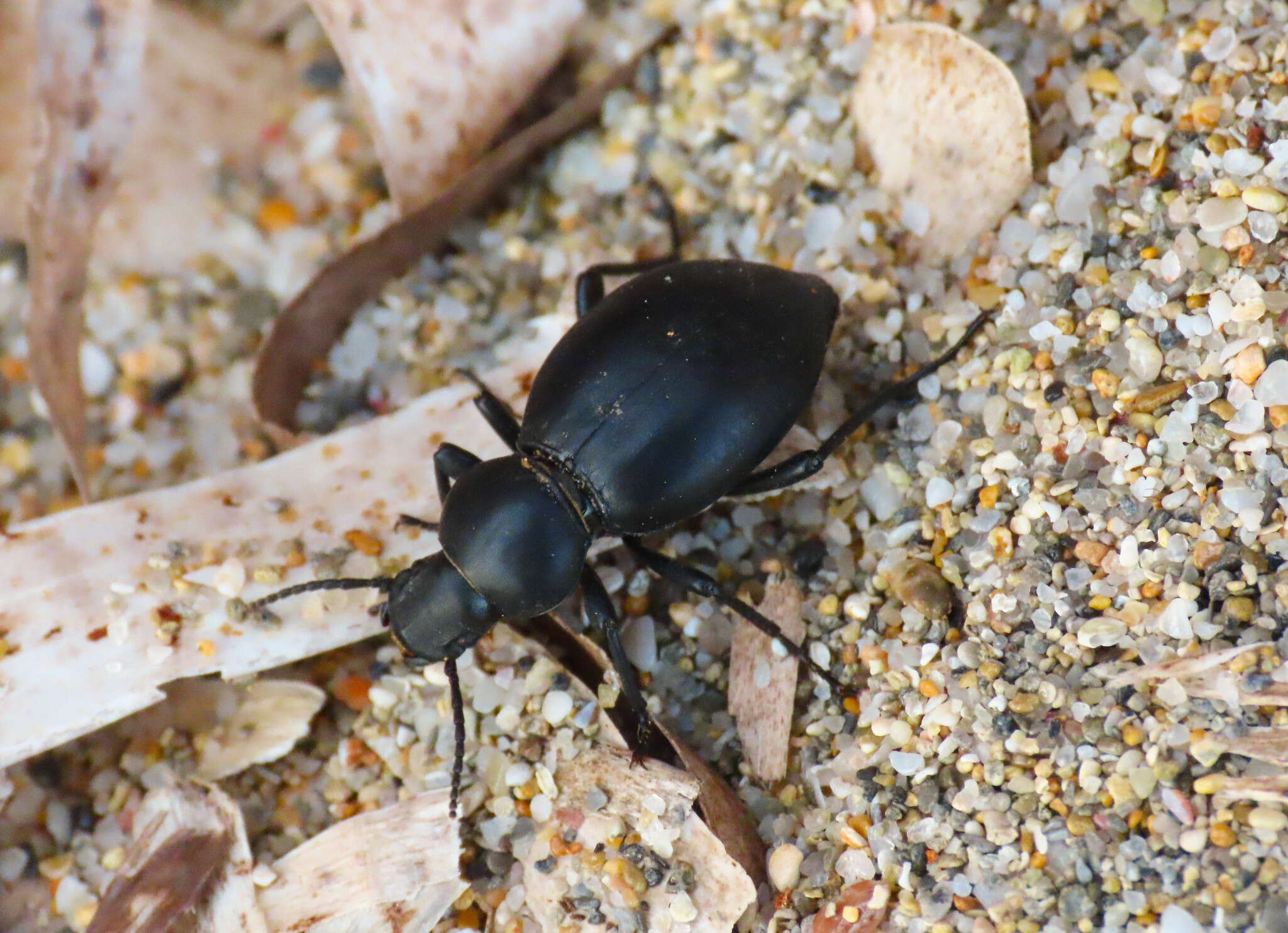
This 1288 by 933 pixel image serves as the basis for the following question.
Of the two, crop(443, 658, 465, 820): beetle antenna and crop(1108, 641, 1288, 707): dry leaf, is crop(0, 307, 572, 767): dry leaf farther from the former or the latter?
crop(1108, 641, 1288, 707): dry leaf

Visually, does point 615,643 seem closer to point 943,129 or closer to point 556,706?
point 556,706

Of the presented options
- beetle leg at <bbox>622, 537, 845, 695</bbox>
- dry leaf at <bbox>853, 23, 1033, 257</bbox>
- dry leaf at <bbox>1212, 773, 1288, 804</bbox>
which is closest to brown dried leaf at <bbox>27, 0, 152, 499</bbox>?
beetle leg at <bbox>622, 537, 845, 695</bbox>

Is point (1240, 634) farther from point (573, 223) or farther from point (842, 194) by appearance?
point (573, 223)

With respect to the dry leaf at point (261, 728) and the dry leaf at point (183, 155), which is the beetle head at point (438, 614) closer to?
the dry leaf at point (261, 728)

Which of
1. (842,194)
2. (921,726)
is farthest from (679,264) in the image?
(921,726)

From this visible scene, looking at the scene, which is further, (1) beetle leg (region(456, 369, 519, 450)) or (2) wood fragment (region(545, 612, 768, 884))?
(1) beetle leg (region(456, 369, 519, 450))

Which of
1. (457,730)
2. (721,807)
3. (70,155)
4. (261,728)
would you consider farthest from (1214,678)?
(70,155)
